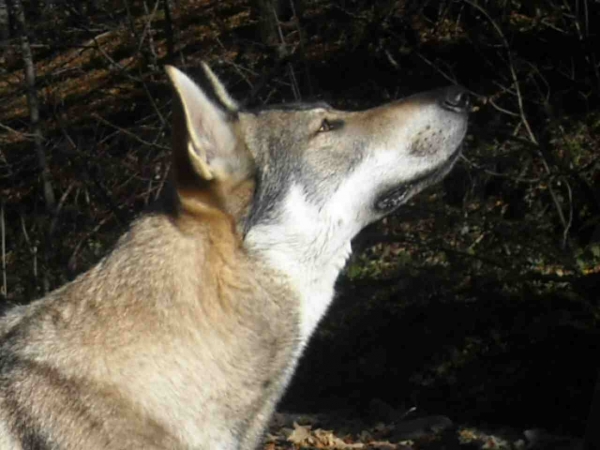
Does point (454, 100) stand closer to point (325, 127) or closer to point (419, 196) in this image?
point (325, 127)

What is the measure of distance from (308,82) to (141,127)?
61.9 inches

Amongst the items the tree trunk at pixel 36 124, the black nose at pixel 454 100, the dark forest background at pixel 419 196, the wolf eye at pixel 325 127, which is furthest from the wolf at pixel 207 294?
the tree trunk at pixel 36 124

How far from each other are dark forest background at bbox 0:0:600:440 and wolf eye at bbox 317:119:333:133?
11.3 ft

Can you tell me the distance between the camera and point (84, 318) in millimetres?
3977

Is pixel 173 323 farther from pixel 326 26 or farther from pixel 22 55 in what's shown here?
pixel 22 55

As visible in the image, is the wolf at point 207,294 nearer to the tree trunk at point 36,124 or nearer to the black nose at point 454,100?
the black nose at point 454,100

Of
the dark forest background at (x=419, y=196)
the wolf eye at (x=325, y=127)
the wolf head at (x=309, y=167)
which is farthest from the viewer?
the dark forest background at (x=419, y=196)

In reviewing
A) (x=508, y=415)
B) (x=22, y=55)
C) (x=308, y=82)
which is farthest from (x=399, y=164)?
(x=22, y=55)

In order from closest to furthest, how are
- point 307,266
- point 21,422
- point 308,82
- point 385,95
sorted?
point 21,422 < point 307,266 < point 308,82 < point 385,95

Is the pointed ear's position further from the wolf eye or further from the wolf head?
the wolf eye

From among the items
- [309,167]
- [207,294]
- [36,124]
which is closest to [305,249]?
[309,167]

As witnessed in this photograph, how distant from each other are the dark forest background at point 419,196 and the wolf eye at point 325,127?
11.3ft

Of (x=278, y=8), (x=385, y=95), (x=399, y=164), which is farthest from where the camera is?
(x=385, y=95)

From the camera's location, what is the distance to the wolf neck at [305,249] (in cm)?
423
